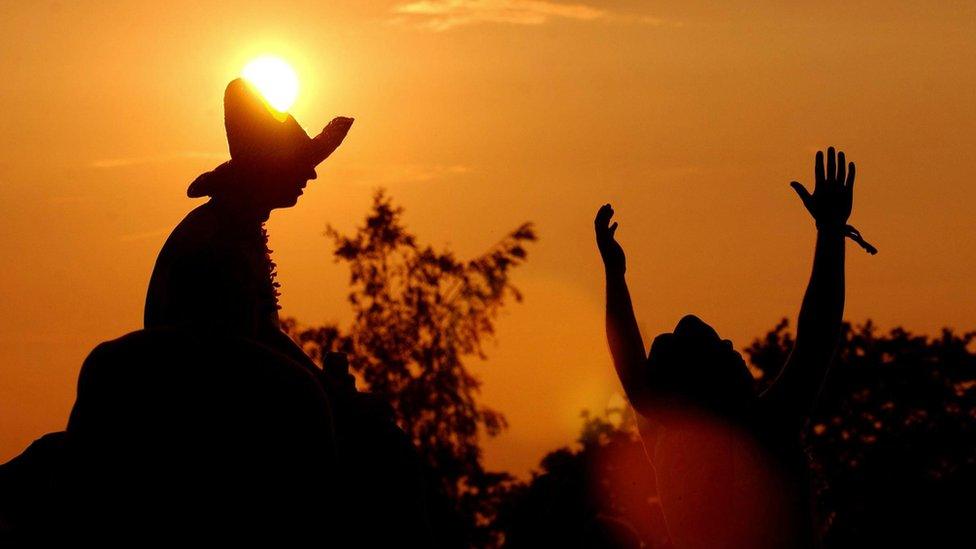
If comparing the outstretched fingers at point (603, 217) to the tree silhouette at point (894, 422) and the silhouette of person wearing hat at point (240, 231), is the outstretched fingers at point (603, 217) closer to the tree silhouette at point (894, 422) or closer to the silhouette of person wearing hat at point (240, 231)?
the silhouette of person wearing hat at point (240, 231)

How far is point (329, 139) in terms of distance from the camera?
309 inches

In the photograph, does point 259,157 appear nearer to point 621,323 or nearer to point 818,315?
point 621,323

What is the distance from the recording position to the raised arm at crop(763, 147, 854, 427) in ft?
25.7

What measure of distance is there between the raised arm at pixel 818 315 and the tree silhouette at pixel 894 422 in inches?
1314

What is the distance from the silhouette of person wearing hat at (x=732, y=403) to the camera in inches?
310

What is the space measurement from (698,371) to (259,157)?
2.04 metres

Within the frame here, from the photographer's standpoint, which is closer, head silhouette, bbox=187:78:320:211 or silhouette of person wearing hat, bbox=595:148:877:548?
head silhouette, bbox=187:78:320:211

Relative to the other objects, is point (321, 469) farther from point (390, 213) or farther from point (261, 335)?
point (390, 213)

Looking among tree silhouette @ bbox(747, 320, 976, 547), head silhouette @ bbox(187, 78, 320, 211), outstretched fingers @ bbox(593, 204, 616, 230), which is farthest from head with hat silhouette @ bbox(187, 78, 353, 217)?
tree silhouette @ bbox(747, 320, 976, 547)

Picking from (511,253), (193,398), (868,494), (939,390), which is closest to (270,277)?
(193,398)

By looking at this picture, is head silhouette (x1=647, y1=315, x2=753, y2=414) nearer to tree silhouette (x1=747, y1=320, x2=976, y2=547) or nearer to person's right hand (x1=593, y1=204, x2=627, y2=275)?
person's right hand (x1=593, y1=204, x2=627, y2=275)

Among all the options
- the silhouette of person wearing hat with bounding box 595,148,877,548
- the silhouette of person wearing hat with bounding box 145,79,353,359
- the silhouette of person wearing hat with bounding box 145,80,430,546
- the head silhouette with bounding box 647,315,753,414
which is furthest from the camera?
the head silhouette with bounding box 647,315,753,414

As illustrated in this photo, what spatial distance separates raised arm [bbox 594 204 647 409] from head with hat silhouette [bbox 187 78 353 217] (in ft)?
4.08

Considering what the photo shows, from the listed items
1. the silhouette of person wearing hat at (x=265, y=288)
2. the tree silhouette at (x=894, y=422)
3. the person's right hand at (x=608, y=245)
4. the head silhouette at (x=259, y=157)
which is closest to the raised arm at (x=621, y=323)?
the person's right hand at (x=608, y=245)
